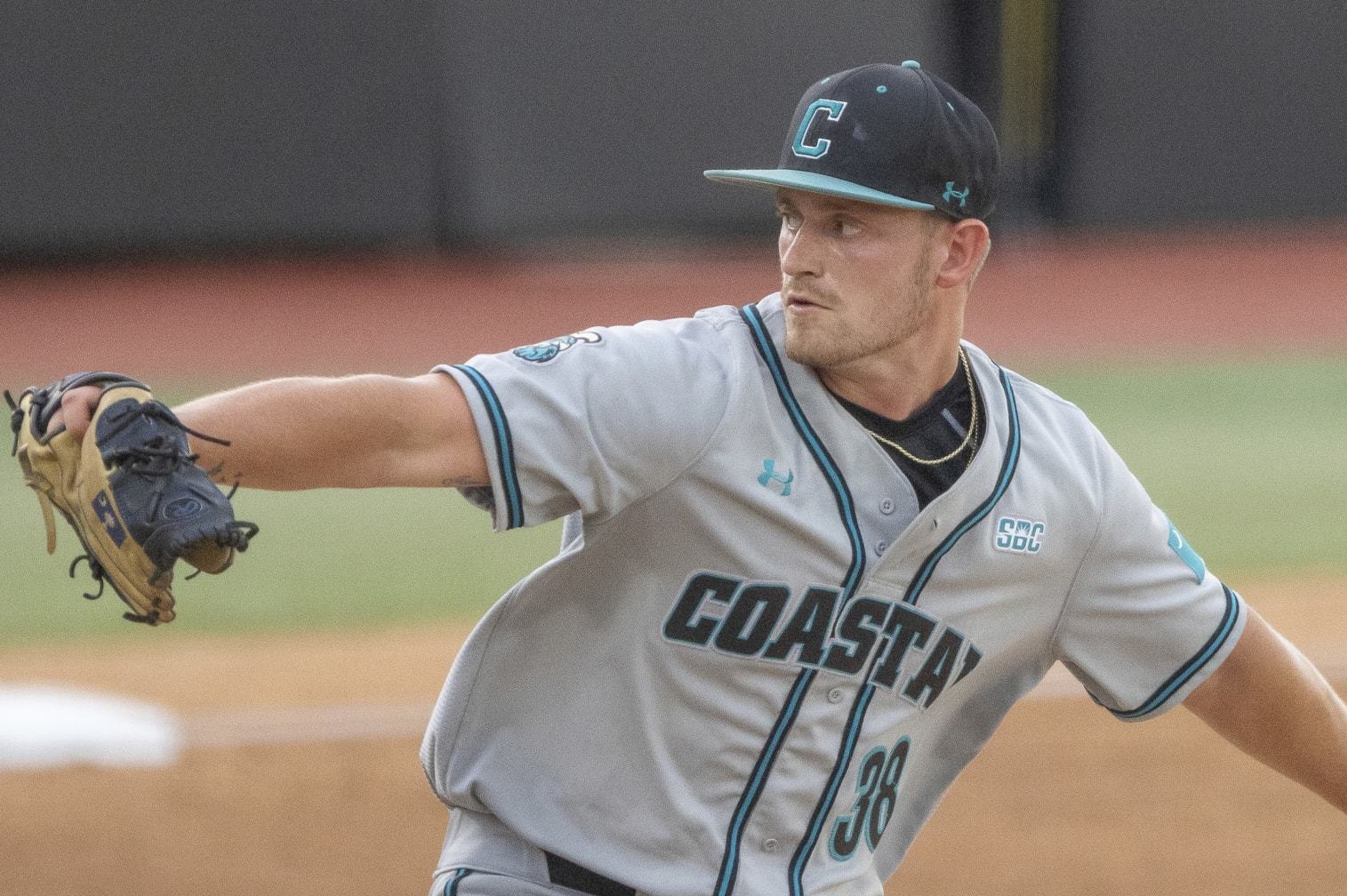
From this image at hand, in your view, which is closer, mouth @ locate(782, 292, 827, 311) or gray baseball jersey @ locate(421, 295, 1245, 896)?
gray baseball jersey @ locate(421, 295, 1245, 896)

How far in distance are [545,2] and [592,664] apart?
1165 centimetres

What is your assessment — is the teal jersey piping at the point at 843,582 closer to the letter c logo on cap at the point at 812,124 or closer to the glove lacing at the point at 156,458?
the letter c logo on cap at the point at 812,124

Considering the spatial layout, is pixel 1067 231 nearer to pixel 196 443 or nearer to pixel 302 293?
pixel 302 293

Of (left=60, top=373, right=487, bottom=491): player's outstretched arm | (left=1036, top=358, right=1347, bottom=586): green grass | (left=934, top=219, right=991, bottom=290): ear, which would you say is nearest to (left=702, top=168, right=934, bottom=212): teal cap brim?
(left=934, top=219, right=991, bottom=290): ear

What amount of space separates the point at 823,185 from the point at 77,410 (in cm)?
110

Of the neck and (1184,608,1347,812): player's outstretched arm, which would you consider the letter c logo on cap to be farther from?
(1184,608,1347,812): player's outstretched arm

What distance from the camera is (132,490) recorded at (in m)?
2.12

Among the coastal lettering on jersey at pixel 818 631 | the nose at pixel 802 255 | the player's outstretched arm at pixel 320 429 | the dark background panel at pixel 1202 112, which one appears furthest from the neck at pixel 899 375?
the dark background panel at pixel 1202 112

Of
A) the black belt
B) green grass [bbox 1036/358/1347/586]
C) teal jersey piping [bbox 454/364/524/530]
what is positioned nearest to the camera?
teal jersey piping [bbox 454/364/524/530]

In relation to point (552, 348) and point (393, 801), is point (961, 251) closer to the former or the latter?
point (552, 348)

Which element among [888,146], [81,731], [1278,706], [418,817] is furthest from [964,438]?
[81,731]

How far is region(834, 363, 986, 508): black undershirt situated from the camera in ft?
9.39

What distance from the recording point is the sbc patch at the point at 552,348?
8.38 ft

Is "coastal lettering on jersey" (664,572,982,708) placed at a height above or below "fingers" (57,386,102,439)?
below
